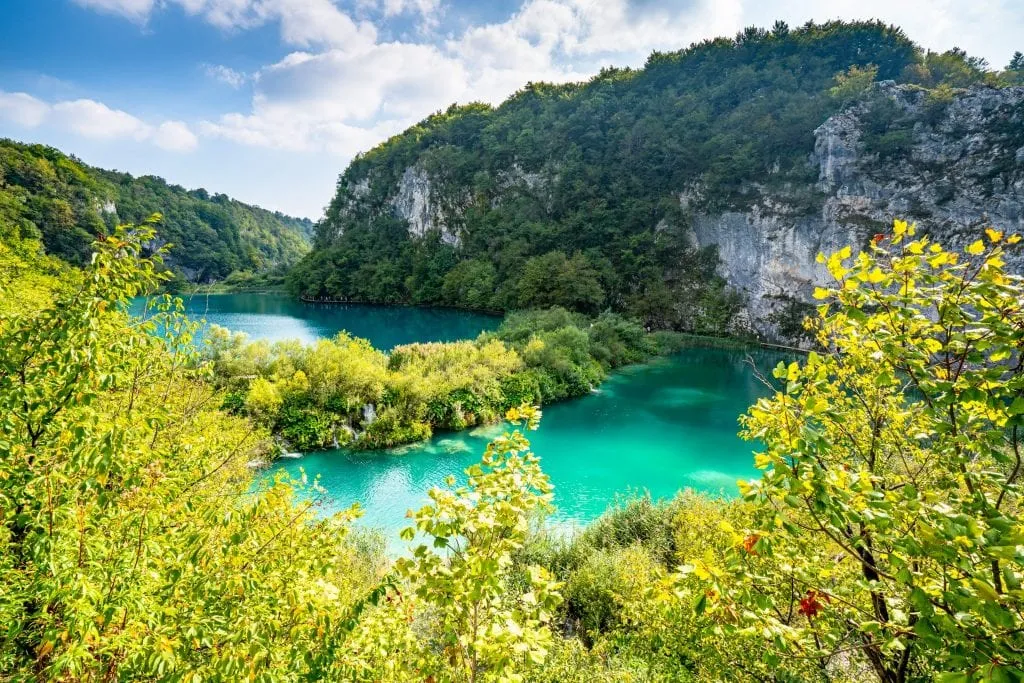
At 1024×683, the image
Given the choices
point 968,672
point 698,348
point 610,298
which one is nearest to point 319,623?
point 968,672

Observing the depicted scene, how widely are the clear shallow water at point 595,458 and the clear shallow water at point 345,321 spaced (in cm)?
2119

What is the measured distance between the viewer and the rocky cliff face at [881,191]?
37.3 m

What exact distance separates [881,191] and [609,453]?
41.7 m

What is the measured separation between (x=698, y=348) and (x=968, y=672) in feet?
142

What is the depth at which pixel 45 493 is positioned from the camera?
9.49ft

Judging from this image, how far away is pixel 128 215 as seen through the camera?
9625cm

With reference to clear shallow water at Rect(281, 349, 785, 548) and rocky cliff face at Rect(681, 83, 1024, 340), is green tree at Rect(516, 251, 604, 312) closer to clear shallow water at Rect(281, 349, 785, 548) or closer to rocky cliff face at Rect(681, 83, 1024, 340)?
rocky cliff face at Rect(681, 83, 1024, 340)

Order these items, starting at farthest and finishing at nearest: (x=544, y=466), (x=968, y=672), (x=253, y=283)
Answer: (x=253, y=283)
(x=544, y=466)
(x=968, y=672)

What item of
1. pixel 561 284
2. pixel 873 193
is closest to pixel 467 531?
pixel 561 284

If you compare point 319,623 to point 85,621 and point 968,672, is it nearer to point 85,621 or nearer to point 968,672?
point 85,621

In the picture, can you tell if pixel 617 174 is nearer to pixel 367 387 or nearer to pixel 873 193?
pixel 873 193

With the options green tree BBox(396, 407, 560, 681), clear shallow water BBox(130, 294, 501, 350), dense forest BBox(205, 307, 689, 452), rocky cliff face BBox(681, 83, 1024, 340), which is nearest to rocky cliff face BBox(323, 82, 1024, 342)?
rocky cliff face BBox(681, 83, 1024, 340)

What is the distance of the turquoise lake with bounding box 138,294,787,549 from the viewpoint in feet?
48.8

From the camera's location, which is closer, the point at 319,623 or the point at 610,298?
the point at 319,623
